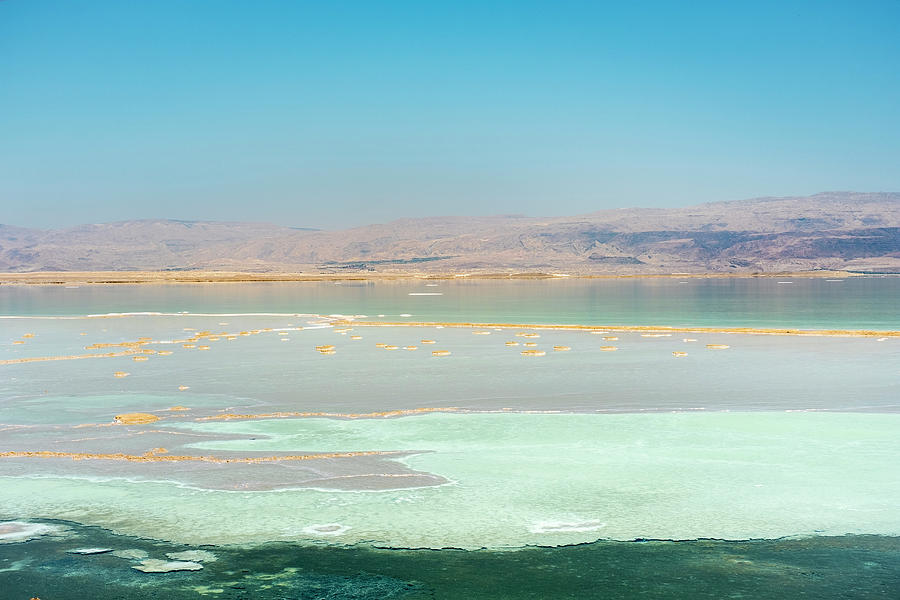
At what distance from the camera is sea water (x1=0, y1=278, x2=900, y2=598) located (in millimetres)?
7641

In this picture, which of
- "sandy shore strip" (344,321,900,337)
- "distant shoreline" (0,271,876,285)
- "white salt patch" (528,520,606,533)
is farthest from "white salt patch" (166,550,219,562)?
"distant shoreline" (0,271,876,285)

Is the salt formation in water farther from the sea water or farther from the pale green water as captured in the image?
the pale green water

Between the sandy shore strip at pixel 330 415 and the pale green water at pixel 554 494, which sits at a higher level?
the sandy shore strip at pixel 330 415

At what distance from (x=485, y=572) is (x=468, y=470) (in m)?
3.53

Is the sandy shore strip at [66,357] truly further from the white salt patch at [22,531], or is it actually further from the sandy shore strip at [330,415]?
the white salt patch at [22,531]

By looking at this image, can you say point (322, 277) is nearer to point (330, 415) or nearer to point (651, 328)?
point (651, 328)

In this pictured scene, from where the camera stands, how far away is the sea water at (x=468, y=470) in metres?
7.64

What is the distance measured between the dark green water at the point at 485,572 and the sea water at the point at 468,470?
29 millimetres

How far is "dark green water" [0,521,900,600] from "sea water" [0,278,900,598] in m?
0.03

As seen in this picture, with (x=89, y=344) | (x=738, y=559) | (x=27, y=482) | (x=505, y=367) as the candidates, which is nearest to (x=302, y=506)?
(x=27, y=482)

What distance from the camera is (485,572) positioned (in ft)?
24.7

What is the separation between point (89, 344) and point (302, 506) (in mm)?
21631

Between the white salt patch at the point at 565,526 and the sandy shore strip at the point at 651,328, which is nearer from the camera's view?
the white salt patch at the point at 565,526

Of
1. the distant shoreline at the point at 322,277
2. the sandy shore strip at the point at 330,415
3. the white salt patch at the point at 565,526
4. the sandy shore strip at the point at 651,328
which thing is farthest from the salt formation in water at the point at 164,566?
the distant shoreline at the point at 322,277
